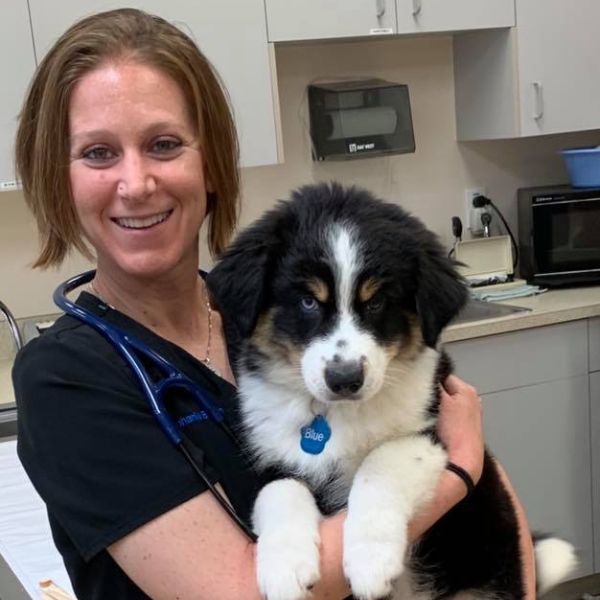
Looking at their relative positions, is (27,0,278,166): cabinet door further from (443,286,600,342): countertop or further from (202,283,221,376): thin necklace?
(202,283,221,376): thin necklace

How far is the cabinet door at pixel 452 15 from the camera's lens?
10.3 feet

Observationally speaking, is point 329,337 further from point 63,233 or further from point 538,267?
point 538,267

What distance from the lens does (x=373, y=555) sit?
1.07m

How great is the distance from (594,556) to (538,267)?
3.75 feet

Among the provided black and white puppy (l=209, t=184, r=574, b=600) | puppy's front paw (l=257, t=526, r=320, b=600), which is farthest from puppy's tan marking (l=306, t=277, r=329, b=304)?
puppy's front paw (l=257, t=526, r=320, b=600)

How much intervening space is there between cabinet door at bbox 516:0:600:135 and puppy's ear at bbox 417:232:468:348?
2.18m

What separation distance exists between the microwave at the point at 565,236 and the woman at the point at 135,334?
2.10 m

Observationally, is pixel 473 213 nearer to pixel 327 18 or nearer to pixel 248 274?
pixel 327 18

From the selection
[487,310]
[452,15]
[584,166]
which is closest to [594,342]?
[487,310]

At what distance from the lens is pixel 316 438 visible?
1303mm

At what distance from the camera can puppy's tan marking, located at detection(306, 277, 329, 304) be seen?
123cm

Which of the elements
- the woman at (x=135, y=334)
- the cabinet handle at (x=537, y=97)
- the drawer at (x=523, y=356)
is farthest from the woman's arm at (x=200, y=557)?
the cabinet handle at (x=537, y=97)

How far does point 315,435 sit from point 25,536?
2.94ft

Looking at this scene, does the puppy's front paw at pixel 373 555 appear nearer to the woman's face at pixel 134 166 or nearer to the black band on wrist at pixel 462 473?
the black band on wrist at pixel 462 473
